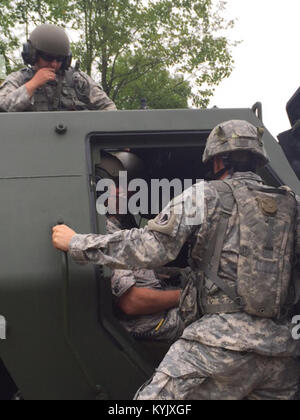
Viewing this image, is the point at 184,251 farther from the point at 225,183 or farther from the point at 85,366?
the point at 85,366

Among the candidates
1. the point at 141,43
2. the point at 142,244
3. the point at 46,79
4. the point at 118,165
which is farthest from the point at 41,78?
the point at 141,43

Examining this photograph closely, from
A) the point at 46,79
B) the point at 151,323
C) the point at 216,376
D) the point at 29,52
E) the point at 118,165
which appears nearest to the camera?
the point at 216,376

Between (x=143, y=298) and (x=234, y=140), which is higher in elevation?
(x=234, y=140)

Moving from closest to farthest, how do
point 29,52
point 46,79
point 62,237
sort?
point 62,237 < point 46,79 < point 29,52

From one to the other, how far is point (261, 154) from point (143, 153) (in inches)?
34.2

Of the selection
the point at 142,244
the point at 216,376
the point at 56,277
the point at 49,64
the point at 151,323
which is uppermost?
the point at 49,64

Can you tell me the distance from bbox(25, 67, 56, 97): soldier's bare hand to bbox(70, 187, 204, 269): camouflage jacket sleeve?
105 cm

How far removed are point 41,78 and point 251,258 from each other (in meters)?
1.47

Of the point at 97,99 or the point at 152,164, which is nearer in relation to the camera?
the point at 152,164

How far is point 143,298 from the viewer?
87.4 inches

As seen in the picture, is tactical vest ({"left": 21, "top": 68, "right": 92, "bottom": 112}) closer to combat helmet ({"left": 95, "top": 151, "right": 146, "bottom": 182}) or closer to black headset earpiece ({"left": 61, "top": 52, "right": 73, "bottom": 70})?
black headset earpiece ({"left": 61, "top": 52, "right": 73, "bottom": 70})

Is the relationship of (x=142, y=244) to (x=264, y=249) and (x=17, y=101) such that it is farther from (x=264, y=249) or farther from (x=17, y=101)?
(x=17, y=101)

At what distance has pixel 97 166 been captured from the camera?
248 cm

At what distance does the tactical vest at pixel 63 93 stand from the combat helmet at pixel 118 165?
482 mm
